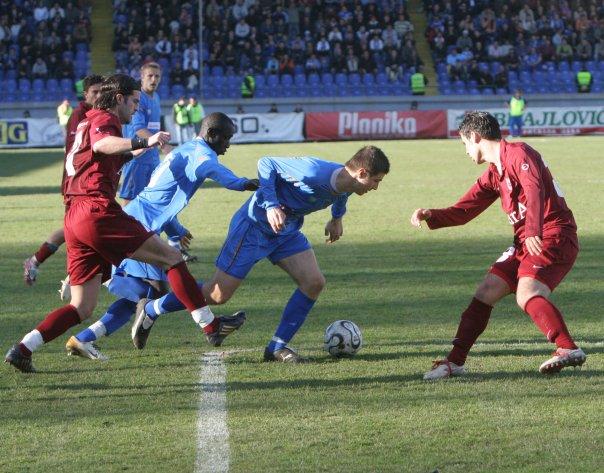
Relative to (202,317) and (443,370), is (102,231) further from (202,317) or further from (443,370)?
(443,370)

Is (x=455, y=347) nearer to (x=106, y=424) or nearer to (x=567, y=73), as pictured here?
(x=106, y=424)

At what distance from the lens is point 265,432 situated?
5504 mm

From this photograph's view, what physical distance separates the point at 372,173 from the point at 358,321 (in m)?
2.27

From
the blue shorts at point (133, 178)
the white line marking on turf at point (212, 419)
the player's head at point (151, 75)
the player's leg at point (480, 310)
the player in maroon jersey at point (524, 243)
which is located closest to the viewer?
the white line marking on turf at point (212, 419)

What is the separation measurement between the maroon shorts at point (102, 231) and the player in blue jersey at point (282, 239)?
31.3 inches

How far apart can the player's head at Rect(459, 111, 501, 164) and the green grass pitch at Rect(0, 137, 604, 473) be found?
139cm

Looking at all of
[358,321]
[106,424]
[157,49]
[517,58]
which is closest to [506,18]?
[517,58]

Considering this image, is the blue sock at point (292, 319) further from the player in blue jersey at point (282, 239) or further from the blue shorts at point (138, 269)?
the blue shorts at point (138, 269)

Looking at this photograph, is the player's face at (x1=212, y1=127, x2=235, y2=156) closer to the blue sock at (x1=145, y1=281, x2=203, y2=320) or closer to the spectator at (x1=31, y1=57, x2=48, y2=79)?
the blue sock at (x1=145, y1=281, x2=203, y2=320)

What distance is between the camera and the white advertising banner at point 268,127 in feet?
131

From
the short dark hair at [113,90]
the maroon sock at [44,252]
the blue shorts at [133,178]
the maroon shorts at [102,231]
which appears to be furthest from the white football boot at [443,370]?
the blue shorts at [133,178]

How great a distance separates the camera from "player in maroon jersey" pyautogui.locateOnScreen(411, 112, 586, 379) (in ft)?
21.0

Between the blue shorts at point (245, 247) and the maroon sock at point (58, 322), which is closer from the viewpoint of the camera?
the maroon sock at point (58, 322)

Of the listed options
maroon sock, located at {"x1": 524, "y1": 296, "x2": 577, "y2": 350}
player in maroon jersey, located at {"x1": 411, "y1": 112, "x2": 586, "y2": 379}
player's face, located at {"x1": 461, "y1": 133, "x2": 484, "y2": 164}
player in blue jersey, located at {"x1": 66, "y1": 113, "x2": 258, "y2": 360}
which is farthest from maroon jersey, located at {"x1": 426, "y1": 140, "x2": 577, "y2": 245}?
player in blue jersey, located at {"x1": 66, "y1": 113, "x2": 258, "y2": 360}
